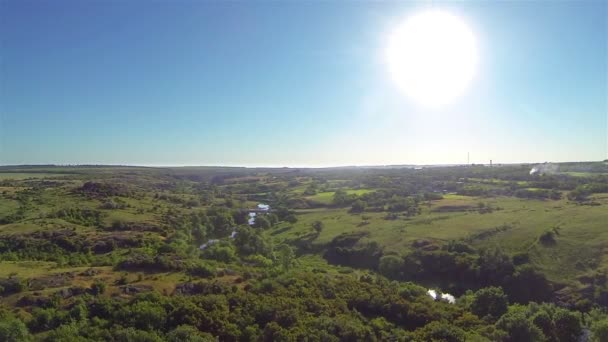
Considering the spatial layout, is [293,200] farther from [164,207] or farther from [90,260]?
[90,260]

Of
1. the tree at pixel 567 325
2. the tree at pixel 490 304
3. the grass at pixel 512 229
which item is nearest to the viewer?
the tree at pixel 567 325

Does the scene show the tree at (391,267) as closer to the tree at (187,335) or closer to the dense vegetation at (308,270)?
the dense vegetation at (308,270)

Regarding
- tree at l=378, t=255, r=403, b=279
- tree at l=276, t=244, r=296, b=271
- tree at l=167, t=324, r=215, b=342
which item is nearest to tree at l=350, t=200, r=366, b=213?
tree at l=378, t=255, r=403, b=279

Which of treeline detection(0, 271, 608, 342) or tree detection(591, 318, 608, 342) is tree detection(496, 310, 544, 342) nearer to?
treeline detection(0, 271, 608, 342)

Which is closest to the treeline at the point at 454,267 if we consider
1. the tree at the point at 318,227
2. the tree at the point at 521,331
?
the tree at the point at 318,227

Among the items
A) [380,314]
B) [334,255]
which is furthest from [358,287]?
[334,255]

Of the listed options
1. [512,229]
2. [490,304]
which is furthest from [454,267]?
[512,229]
